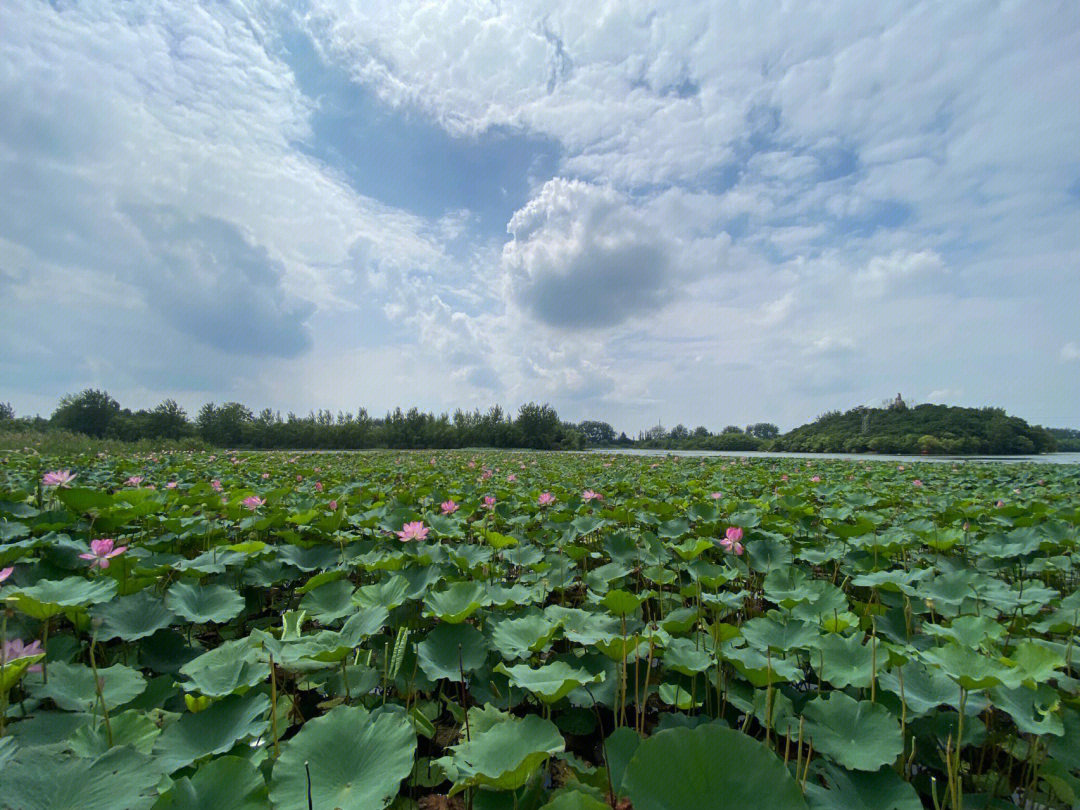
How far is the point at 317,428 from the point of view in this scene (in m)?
42.0

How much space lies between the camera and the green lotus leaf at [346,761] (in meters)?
0.77

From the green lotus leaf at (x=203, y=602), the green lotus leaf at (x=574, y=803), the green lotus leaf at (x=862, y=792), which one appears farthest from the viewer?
the green lotus leaf at (x=203, y=602)

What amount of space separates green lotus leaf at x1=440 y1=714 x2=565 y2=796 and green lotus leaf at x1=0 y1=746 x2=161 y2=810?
45 centimetres

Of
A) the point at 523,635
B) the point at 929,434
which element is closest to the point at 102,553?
the point at 523,635

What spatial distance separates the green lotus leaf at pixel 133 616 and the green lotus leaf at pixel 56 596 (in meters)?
0.09

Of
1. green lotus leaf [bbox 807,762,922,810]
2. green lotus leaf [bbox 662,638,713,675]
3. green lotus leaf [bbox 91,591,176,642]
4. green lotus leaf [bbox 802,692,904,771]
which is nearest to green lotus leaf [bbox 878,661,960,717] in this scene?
green lotus leaf [bbox 802,692,904,771]

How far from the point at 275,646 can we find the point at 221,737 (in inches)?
8.3

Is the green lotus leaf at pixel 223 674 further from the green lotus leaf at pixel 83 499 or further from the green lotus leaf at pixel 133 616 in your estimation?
the green lotus leaf at pixel 83 499

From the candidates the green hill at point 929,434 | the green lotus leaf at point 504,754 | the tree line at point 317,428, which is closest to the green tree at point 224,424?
the tree line at point 317,428

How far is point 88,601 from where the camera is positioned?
1.24m

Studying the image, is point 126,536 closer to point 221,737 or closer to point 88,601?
point 88,601

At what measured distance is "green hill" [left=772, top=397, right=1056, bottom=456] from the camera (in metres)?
26.9

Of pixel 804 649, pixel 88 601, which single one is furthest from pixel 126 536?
pixel 804 649

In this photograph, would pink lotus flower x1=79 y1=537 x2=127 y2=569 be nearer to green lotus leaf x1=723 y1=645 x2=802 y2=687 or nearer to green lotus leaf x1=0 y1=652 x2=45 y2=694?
green lotus leaf x1=0 y1=652 x2=45 y2=694
